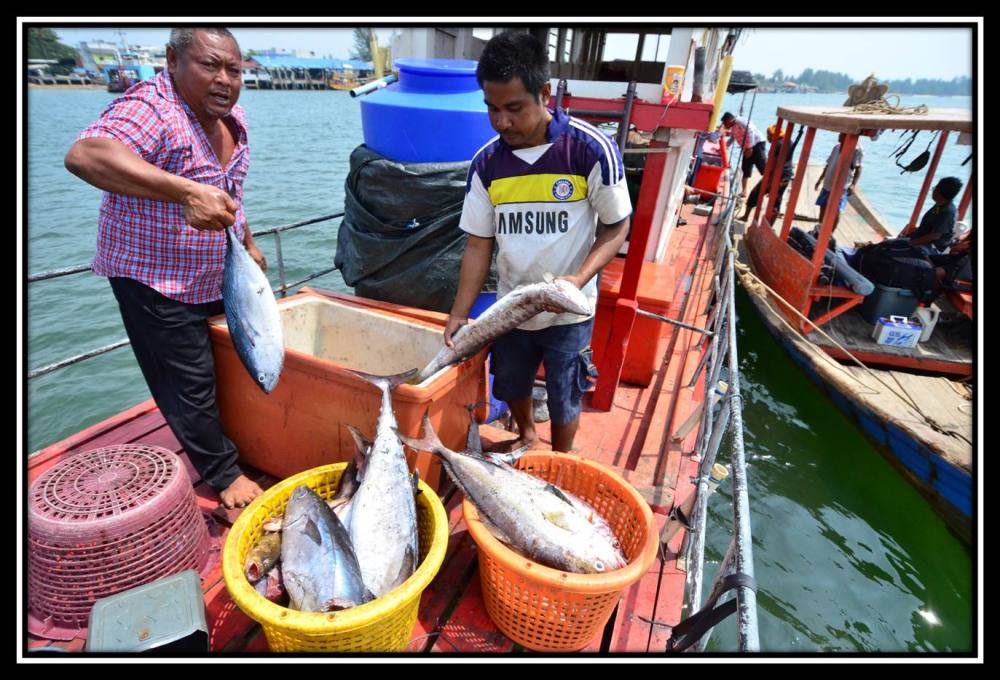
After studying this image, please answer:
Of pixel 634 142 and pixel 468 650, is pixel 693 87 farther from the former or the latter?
pixel 468 650

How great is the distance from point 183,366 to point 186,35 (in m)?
1.61

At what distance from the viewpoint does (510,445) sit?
12.1 feet

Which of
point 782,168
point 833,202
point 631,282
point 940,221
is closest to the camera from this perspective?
point 631,282

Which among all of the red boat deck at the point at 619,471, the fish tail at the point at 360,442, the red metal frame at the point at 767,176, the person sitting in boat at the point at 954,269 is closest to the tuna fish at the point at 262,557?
the red boat deck at the point at 619,471

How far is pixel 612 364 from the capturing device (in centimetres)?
421

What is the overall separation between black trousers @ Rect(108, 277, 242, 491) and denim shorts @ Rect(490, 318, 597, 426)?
1.67m

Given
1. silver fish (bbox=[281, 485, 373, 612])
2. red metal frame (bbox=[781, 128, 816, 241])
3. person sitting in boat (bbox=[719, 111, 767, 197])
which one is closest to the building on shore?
person sitting in boat (bbox=[719, 111, 767, 197])

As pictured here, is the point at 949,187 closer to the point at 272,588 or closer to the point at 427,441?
the point at 427,441

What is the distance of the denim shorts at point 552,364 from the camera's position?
9.77 feet

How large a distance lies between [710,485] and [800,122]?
795cm

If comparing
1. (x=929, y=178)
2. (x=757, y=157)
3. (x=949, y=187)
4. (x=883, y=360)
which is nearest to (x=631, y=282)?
(x=883, y=360)

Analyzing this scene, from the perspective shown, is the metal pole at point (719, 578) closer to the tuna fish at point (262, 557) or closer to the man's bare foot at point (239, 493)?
the tuna fish at point (262, 557)

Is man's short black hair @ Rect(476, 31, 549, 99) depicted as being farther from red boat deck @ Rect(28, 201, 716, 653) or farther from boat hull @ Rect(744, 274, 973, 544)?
boat hull @ Rect(744, 274, 973, 544)
